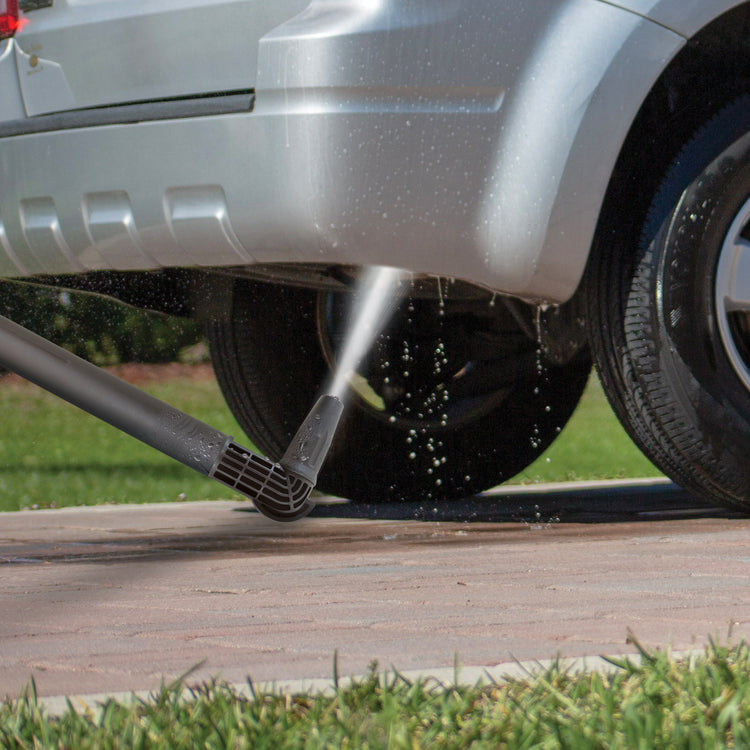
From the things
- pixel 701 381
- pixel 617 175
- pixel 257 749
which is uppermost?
pixel 617 175

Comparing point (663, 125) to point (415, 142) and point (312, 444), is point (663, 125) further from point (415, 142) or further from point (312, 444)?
point (312, 444)

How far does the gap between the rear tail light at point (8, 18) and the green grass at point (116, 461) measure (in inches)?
79.1

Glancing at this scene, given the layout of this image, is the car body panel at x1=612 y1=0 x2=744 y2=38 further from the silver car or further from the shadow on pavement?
the shadow on pavement

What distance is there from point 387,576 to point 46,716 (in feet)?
4.09

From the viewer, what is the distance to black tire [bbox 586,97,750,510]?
3348mm

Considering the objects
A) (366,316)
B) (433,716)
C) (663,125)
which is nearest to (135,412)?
(366,316)

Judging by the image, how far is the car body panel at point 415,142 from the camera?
9.93ft

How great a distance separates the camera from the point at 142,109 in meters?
3.19

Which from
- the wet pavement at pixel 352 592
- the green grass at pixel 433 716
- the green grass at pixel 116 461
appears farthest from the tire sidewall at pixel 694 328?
the green grass at pixel 116 461

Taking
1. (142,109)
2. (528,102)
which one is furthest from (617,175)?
(142,109)

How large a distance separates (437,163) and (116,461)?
4.08m

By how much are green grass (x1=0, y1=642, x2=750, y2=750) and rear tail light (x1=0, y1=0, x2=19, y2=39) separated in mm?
2129

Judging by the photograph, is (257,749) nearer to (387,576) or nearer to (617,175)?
(387,576)

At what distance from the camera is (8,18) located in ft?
11.3
